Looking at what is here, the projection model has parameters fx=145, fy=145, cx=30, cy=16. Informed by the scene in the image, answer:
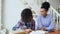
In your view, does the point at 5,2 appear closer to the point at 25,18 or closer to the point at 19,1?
the point at 19,1

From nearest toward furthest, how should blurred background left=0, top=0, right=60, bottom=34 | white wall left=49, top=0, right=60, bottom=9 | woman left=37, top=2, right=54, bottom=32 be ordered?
woman left=37, top=2, right=54, bottom=32, blurred background left=0, top=0, right=60, bottom=34, white wall left=49, top=0, right=60, bottom=9

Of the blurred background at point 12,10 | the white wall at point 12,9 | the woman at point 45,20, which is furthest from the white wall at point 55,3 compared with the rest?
the woman at point 45,20

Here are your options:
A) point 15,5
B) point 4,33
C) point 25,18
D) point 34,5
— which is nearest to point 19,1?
point 15,5

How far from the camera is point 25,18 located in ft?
Result: 5.14

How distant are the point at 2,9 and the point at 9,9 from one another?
8.5 inches

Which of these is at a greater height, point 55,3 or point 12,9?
point 55,3

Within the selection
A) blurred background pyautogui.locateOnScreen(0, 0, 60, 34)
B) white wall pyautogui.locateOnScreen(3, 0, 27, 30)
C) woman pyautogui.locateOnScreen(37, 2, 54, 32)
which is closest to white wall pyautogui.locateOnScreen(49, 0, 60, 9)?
blurred background pyautogui.locateOnScreen(0, 0, 60, 34)

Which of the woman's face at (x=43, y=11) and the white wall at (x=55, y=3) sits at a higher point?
the white wall at (x=55, y=3)

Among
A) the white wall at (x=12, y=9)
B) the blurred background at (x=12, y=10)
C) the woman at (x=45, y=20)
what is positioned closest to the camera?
the woman at (x=45, y=20)

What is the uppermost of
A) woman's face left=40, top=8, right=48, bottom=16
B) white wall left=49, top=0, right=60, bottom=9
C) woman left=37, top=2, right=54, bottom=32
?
white wall left=49, top=0, right=60, bottom=9

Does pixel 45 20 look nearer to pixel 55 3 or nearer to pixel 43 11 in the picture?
pixel 43 11

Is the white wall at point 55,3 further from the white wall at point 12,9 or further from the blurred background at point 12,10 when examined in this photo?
the white wall at point 12,9

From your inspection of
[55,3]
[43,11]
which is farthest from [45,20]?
[55,3]

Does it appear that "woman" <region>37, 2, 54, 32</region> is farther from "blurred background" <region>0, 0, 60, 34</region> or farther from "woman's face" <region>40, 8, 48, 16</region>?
"blurred background" <region>0, 0, 60, 34</region>
